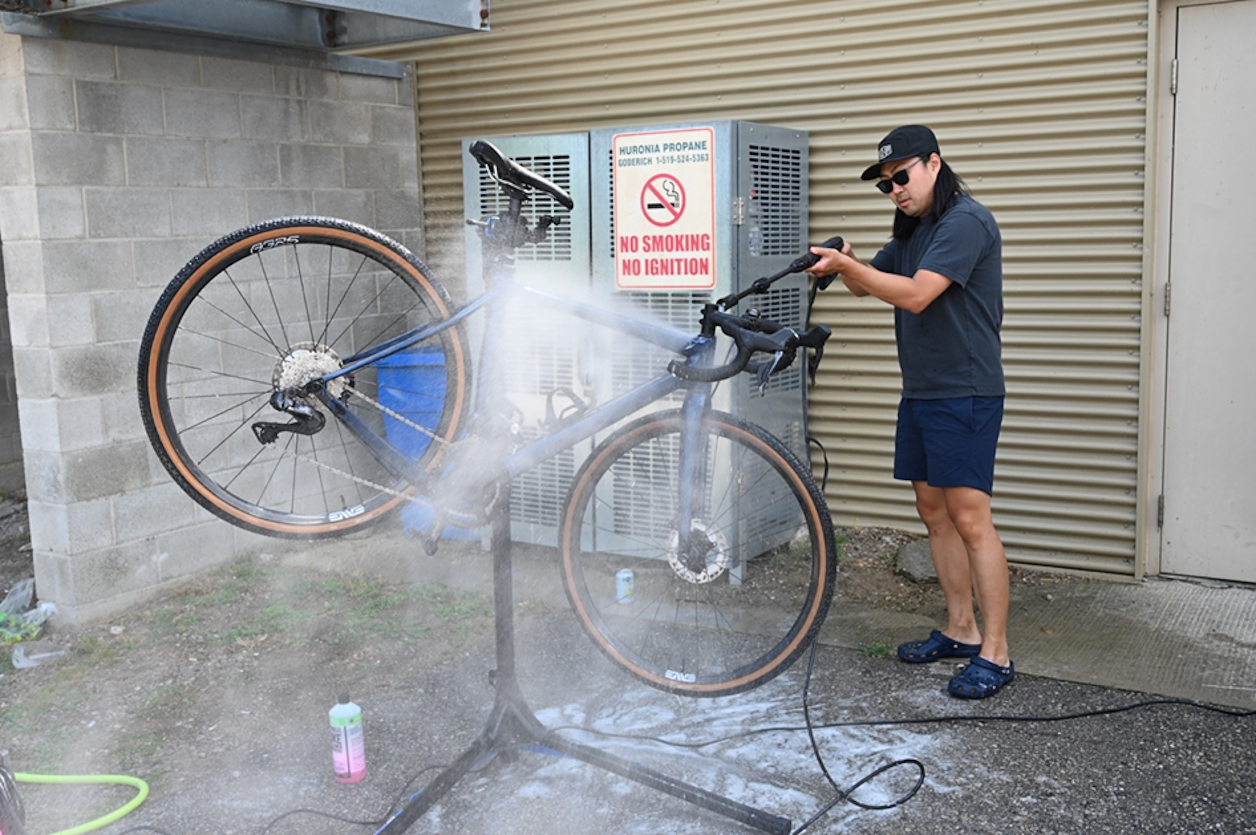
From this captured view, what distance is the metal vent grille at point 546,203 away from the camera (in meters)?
6.07

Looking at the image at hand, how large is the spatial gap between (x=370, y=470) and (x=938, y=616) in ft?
11.9

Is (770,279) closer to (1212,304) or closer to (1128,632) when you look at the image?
(1128,632)

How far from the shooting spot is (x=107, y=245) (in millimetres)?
5559

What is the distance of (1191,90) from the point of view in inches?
213

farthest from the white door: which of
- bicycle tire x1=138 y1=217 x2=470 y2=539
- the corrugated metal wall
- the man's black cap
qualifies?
bicycle tire x1=138 y1=217 x2=470 y2=539

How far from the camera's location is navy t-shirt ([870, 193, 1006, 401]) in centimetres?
432

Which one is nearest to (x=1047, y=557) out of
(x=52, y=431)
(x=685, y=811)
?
(x=685, y=811)

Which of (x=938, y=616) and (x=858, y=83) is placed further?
(x=858, y=83)

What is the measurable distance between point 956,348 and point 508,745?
7.32 ft

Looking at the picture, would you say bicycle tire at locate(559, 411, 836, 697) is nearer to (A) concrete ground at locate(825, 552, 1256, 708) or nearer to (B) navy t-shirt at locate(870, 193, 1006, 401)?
(A) concrete ground at locate(825, 552, 1256, 708)

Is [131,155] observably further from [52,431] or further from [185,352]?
[52,431]

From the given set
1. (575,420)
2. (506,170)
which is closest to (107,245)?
(506,170)

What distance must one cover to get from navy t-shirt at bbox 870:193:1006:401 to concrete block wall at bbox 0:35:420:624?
3738 mm

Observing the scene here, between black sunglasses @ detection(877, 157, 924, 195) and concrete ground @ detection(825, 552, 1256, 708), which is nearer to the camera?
black sunglasses @ detection(877, 157, 924, 195)
